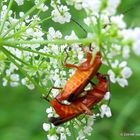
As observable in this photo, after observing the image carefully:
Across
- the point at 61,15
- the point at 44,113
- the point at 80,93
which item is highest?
the point at 44,113

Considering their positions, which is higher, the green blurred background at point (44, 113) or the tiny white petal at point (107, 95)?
the green blurred background at point (44, 113)

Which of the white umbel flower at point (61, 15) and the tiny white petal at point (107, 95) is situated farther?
the white umbel flower at point (61, 15)

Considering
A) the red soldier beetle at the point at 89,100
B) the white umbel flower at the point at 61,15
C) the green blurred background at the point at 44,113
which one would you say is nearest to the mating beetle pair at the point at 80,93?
the red soldier beetle at the point at 89,100

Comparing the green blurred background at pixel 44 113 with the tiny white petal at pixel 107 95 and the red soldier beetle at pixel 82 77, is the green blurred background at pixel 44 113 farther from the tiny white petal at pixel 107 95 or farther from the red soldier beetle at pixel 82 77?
the red soldier beetle at pixel 82 77

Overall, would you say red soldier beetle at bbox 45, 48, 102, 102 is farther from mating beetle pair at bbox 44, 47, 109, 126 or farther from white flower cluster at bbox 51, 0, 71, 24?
white flower cluster at bbox 51, 0, 71, 24

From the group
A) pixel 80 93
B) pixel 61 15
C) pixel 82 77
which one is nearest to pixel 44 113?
pixel 61 15

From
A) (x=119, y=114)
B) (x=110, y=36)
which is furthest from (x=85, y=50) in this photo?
(x=119, y=114)

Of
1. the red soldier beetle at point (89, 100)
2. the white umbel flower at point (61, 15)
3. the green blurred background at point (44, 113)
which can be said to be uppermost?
the green blurred background at point (44, 113)

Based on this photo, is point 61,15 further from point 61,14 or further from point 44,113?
point 44,113

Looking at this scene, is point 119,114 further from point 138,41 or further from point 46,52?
point 138,41
